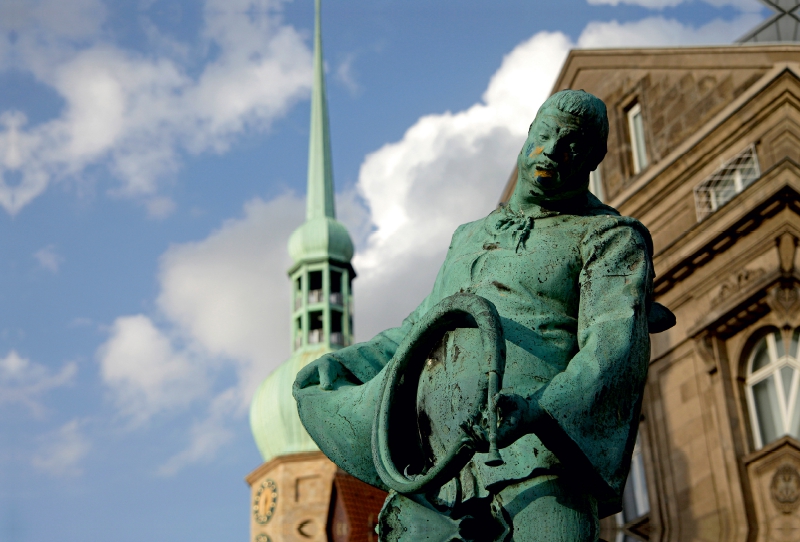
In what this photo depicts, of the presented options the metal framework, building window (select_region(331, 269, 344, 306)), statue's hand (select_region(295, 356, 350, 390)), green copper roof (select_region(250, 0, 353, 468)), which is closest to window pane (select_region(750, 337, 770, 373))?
the metal framework

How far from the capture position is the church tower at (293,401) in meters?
41.9

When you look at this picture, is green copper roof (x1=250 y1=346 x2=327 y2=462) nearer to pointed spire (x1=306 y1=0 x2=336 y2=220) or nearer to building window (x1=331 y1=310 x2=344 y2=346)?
building window (x1=331 y1=310 x2=344 y2=346)

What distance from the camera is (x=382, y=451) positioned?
13.1 ft

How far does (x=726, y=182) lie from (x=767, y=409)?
3961 millimetres

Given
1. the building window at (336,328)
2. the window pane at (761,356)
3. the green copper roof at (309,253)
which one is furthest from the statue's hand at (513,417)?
the building window at (336,328)

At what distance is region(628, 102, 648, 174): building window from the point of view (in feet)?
76.3

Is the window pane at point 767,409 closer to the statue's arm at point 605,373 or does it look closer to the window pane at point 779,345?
the window pane at point 779,345

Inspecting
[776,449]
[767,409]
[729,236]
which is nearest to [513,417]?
[776,449]

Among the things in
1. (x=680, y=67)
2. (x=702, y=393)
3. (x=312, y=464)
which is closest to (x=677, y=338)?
(x=702, y=393)

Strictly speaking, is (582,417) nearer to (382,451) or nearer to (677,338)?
(382,451)

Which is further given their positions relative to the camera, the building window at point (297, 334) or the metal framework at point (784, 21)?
the building window at point (297, 334)

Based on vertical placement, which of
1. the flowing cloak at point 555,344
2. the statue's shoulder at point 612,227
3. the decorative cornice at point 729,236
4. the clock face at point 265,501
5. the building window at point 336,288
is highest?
the building window at point 336,288

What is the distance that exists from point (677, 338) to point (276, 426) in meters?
26.7

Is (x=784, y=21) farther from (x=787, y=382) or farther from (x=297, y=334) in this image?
(x=297, y=334)
